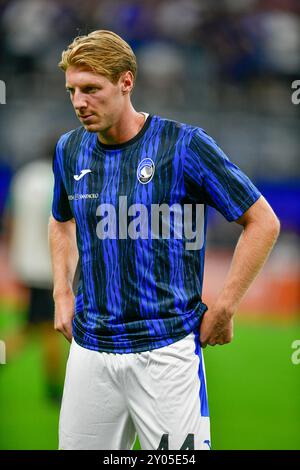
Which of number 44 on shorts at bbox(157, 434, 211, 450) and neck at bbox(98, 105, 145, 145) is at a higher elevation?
neck at bbox(98, 105, 145, 145)

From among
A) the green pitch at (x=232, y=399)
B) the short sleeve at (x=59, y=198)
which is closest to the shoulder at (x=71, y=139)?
the short sleeve at (x=59, y=198)

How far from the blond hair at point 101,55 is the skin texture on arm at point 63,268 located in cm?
72

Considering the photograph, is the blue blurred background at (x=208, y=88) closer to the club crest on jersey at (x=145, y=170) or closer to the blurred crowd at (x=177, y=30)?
the blurred crowd at (x=177, y=30)

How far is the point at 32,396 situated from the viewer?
6.86 m

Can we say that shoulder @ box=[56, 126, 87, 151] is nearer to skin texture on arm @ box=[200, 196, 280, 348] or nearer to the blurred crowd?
skin texture on arm @ box=[200, 196, 280, 348]

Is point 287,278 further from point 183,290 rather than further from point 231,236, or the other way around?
point 183,290

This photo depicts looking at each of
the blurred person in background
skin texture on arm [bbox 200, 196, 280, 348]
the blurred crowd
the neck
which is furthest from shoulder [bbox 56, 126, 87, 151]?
the blurred crowd

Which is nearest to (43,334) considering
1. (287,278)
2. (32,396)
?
(32,396)

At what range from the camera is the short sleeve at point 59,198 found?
3537 mm

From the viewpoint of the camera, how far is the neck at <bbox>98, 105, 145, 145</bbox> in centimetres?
327

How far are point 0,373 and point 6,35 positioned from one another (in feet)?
36.2

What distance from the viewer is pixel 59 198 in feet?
11.8

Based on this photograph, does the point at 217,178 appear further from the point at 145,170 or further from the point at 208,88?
the point at 208,88

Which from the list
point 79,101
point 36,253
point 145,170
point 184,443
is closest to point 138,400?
point 184,443
